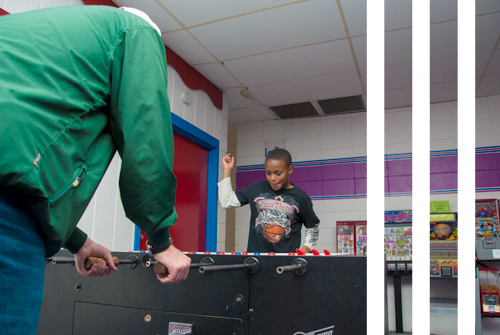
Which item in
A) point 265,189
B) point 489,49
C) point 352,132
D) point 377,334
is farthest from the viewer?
point 352,132

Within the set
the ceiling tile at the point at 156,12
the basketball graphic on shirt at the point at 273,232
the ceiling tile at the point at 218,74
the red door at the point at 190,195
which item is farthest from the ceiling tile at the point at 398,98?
the basketball graphic on shirt at the point at 273,232

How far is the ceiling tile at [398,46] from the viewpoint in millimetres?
3400

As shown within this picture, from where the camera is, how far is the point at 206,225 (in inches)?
166

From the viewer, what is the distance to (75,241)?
1041 millimetres

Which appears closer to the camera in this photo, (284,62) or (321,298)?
(321,298)

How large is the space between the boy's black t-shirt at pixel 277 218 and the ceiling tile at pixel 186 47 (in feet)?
5.52

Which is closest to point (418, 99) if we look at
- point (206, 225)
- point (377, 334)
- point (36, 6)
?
point (377, 334)

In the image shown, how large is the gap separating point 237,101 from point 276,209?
2.70 metres

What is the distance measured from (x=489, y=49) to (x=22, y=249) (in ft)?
14.1

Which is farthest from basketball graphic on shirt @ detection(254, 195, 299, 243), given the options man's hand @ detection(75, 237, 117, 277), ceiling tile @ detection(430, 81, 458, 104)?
ceiling tile @ detection(430, 81, 458, 104)

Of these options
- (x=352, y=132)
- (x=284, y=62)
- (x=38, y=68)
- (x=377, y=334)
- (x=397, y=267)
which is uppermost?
(x=284, y=62)

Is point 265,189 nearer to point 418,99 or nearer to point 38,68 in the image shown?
point 418,99

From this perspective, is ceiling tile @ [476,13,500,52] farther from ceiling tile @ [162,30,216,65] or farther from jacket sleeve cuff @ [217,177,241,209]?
jacket sleeve cuff @ [217,177,241,209]

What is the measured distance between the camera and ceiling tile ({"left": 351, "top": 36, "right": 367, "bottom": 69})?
11.5 feet
